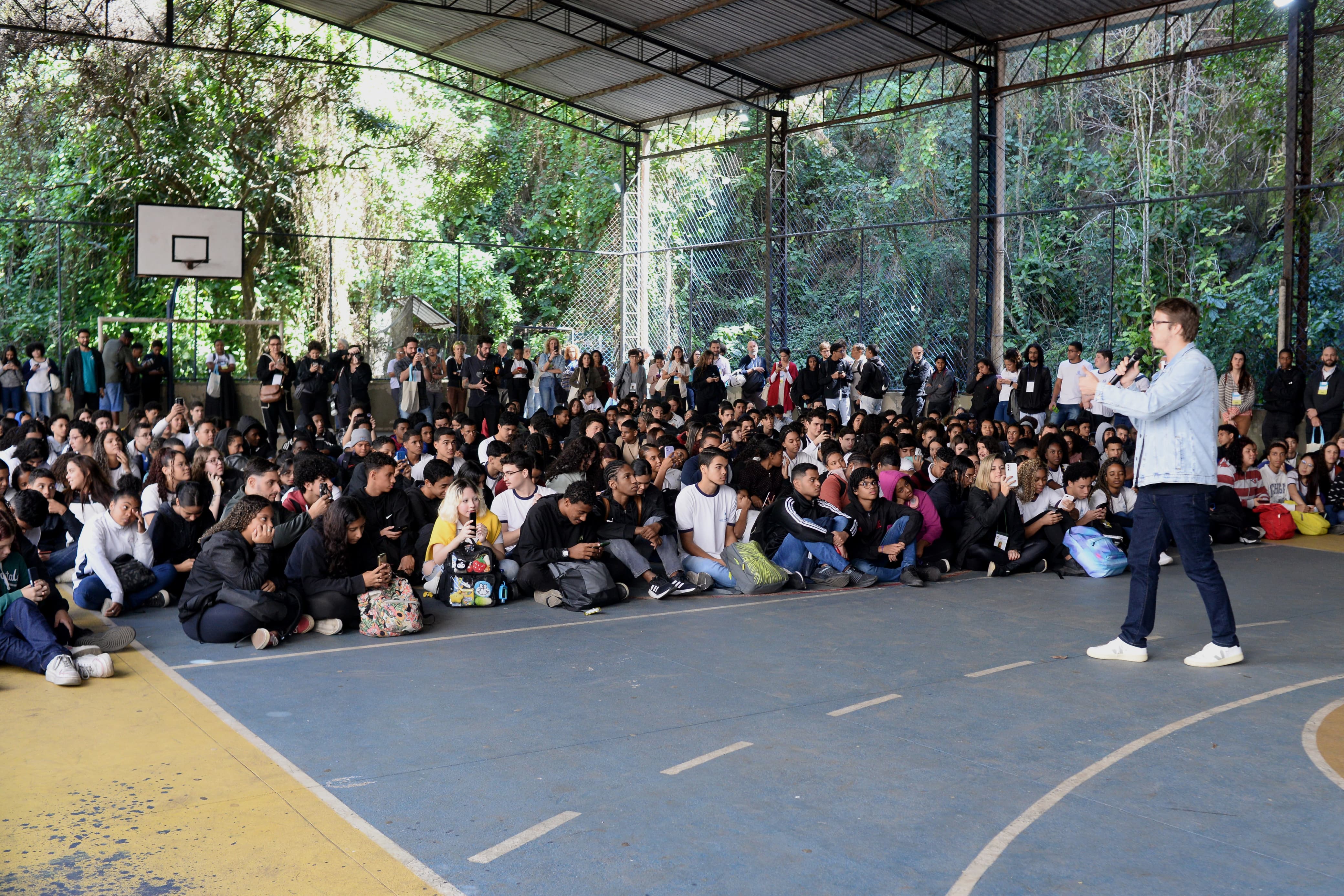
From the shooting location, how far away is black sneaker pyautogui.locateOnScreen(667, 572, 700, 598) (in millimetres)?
8797

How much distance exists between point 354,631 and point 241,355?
20736 mm

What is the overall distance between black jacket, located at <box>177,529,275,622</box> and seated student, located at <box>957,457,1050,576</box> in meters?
5.75

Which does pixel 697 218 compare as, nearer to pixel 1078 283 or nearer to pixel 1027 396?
pixel 1078 283

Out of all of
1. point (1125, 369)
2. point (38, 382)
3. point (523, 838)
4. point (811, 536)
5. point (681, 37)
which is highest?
point (681, 37)

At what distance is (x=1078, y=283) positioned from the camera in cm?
2370

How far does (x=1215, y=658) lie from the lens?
6551mm

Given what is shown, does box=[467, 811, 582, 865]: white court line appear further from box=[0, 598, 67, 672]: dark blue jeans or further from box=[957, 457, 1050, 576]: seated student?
box=[957, 457, 1050, 576]: seated student

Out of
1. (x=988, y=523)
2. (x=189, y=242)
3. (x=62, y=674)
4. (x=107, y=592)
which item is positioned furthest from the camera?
(x=189, y=242)

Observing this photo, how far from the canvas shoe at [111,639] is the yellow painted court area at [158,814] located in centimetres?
85

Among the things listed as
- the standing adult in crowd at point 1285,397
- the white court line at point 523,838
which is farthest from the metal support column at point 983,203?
the white court line at point 523,838

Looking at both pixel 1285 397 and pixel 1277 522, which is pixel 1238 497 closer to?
pixel 1277 522

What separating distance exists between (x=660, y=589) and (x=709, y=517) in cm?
82

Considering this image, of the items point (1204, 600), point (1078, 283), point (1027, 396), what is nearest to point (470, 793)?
point (1204, 600)

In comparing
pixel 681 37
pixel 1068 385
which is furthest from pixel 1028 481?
pixel 681 37
